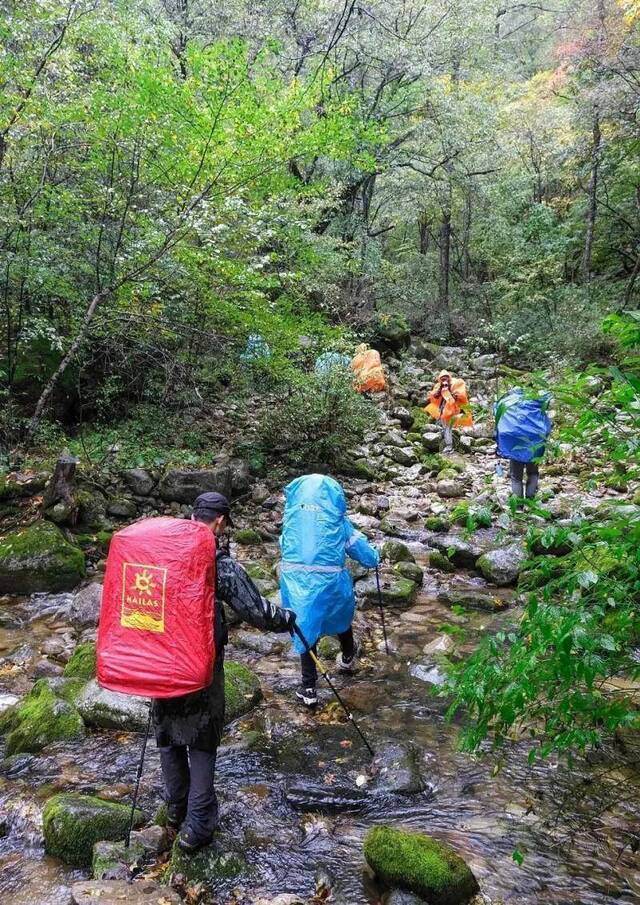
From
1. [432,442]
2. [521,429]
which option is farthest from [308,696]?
[432,442]

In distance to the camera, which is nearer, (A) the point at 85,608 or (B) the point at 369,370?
(A) the point at 85,608

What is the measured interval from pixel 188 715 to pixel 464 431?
38.7 ft

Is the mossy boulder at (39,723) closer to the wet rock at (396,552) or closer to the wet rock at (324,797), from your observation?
the wet rock at (324,797)

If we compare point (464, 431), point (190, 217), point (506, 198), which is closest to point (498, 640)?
point (190, 217)

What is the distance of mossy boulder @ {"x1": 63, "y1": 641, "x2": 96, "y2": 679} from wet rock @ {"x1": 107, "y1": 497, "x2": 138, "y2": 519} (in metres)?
3.61

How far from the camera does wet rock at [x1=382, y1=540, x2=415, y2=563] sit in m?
8.18

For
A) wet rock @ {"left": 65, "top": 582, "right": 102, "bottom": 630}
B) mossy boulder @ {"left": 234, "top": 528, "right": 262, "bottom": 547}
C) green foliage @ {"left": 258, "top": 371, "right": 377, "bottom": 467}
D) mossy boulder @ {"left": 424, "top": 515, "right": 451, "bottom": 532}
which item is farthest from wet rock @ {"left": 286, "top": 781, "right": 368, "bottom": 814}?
green foliage @ {"left": 258, "top": 371, "right": 377, "bottom": 467}

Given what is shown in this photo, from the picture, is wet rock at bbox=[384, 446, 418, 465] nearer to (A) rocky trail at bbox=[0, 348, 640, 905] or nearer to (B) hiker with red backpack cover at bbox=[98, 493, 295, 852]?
(A) rocky trail at bbox=[0, 348, 640, 905]

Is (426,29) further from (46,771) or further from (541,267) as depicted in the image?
(46,771)

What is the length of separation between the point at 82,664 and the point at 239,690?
152 cm

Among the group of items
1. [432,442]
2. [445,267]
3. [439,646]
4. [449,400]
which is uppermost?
[445,267]

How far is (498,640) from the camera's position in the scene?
228 centimetres

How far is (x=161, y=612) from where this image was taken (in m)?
2.87

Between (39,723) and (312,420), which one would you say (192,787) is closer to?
(39,723)
